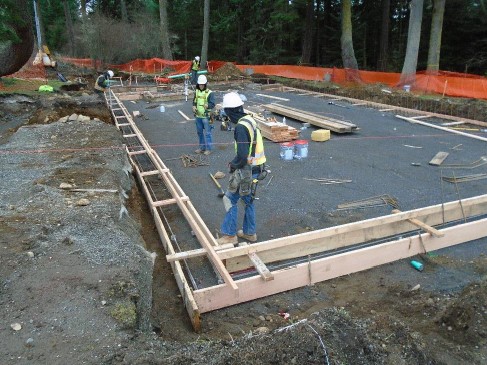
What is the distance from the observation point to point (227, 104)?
5246 mm

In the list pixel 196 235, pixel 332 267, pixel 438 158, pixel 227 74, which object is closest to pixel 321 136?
pixel 438 158

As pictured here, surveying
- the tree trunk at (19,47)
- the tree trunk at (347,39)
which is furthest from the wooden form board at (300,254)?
the tree trunk at (347,39)

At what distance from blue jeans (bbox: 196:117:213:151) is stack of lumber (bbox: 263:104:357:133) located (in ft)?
12.7

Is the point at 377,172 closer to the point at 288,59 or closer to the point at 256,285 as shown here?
the point at 256,285

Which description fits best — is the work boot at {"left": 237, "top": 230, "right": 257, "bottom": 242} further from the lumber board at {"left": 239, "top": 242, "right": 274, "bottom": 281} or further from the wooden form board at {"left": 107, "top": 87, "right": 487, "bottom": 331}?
the lumber board at {"left": 239, "top": 242, "right": 274, "bottom": 281}

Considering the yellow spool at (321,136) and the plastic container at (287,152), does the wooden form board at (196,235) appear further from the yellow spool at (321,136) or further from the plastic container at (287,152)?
the yellow spool at (321,136)

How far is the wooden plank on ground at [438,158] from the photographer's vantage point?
28.3ft

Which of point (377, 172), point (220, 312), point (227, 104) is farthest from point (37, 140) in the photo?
point (377, 172)

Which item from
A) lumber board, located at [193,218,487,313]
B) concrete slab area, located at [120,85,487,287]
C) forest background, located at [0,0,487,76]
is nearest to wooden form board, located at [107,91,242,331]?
lumber board, located at [193,218,487,313]

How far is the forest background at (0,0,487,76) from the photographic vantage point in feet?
78.3

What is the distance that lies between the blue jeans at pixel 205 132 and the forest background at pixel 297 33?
1371 cm

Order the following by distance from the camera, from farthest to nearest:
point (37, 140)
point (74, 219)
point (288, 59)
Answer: point (288, 59) → point (37, 140) → point (74, 219)

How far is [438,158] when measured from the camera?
29.1 feet

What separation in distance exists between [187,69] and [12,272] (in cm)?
2475
